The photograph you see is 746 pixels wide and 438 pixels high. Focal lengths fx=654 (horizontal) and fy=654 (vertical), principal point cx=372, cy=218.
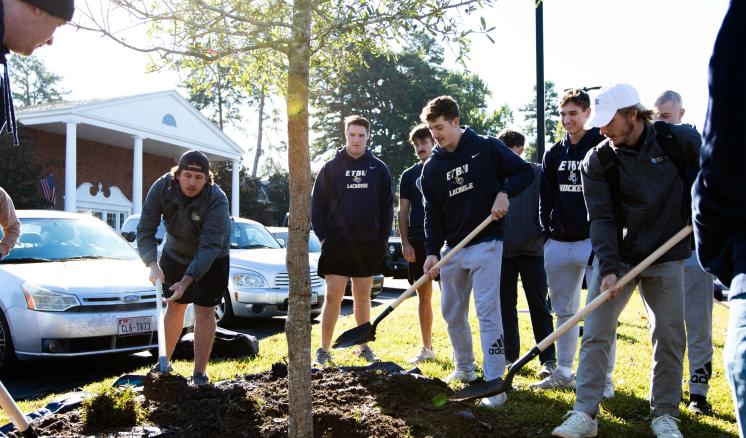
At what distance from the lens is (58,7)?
6.87ft

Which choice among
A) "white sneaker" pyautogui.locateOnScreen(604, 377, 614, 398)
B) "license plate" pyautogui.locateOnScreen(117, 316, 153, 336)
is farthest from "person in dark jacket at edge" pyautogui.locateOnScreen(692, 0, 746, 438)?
"license plate" pyautogui.locateOnScreen(117, 316, 153, 336)

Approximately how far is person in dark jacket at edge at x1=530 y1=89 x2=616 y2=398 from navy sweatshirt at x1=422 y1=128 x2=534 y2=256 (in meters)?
0.29

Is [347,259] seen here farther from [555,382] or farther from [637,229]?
[637,229]

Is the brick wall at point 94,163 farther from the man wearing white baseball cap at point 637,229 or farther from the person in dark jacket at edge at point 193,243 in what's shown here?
the man wearing white baseball cap at point 637,229

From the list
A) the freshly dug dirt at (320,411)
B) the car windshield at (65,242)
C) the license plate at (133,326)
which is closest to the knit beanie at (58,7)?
the freshly dug dirt at (320,411)

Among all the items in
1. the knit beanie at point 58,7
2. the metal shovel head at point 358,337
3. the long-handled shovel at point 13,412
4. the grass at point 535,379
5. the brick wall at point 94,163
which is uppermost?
the brick wall at point 94,163

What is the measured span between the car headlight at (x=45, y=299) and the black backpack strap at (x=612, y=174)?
5.02 metres

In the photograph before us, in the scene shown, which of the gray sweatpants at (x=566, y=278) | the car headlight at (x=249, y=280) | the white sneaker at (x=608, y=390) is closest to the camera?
the white sneaker at (x=608, y=390)

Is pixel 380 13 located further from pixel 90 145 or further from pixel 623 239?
pixel 90 145

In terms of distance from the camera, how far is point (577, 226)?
4809mm

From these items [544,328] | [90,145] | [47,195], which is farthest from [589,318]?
[90,145]

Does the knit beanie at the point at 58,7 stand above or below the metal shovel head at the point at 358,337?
above

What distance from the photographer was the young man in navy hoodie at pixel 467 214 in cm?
469

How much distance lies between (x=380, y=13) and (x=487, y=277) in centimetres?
213
